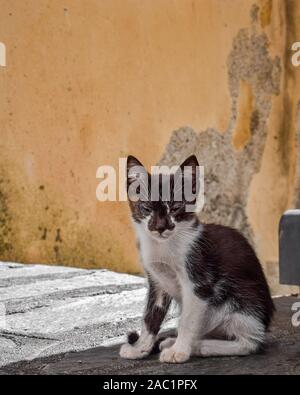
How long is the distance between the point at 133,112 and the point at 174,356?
111 inches

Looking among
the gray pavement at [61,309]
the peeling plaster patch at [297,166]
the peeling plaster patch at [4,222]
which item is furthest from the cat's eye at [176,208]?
the peeling plaster patch at [297,166]

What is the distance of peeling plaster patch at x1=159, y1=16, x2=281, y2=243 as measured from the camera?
5.69 metres

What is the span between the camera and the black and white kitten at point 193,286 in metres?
2.80

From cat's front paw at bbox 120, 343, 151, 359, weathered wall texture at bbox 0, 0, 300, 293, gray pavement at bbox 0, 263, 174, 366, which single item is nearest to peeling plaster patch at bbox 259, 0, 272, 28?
weathered wall texture at bbox 0, 0, 300, 293

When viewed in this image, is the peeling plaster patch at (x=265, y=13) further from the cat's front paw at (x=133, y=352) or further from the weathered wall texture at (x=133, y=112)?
the cat's front paw at (x=133, y=352)

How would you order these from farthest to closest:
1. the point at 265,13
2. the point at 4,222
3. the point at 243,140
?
the point at 265,13 → the point at 243,140 → the point at 4,222

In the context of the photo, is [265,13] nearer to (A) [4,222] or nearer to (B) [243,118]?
(B) [243,118]

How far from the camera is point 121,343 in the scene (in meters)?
3.20

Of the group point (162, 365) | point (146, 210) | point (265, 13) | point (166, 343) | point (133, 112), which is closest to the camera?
point (162, 365)

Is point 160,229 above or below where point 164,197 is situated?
below

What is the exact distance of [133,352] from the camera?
114 inches

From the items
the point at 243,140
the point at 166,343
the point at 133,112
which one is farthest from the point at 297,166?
the point at 166,343

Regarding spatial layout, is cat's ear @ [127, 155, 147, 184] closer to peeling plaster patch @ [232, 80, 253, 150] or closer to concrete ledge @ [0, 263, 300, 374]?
concrete ledge @ [0, 263, 300, 374]
